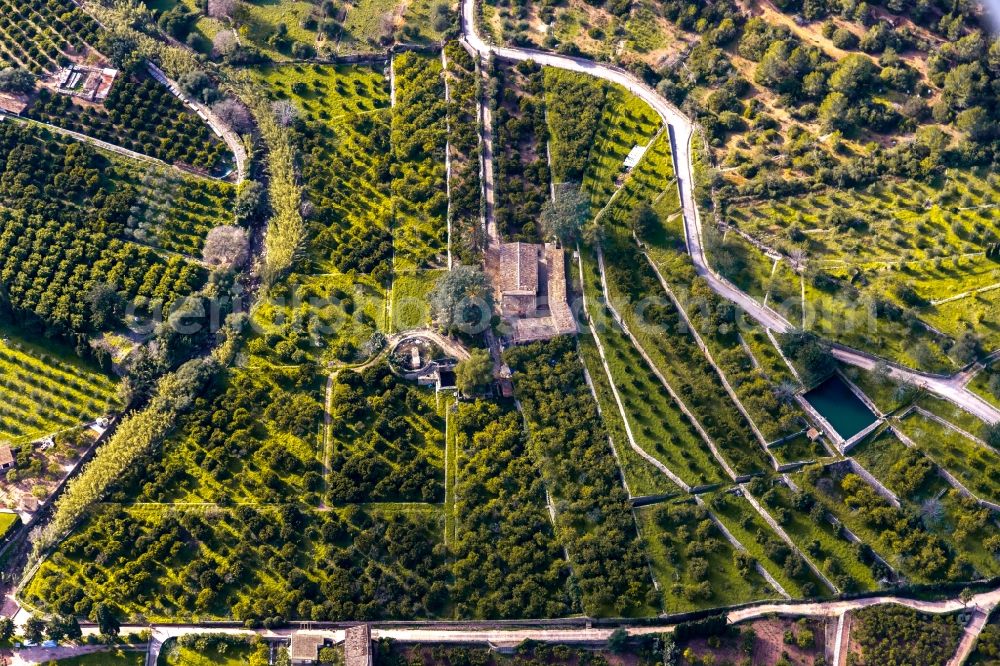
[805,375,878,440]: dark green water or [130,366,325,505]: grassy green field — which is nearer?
[130,366,325,505]: grassy green field

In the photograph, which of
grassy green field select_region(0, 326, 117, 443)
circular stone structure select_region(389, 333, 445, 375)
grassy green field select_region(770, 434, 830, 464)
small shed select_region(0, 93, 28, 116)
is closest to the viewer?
grassy green field select_region(770, 434, 830, 464)

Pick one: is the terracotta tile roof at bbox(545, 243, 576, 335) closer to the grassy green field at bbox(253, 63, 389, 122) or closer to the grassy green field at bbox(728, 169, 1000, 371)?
the grassy green field at bbox(728, 169, 1000, 371)

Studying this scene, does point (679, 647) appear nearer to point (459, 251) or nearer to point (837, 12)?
point (459, 251)

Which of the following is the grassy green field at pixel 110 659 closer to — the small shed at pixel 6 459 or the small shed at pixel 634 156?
the small shed at pixel 6 459

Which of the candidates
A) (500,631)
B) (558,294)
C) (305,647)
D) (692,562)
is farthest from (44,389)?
(692,562)

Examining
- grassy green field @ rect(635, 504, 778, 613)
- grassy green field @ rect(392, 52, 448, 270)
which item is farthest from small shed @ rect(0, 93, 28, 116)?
grassy green field @ rect(635, 504, 778, 613)

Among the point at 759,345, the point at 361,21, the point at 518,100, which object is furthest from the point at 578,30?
the point at 759,345

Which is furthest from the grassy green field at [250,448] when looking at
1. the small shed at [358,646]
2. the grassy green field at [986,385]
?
the grassy green field at [986,385]
